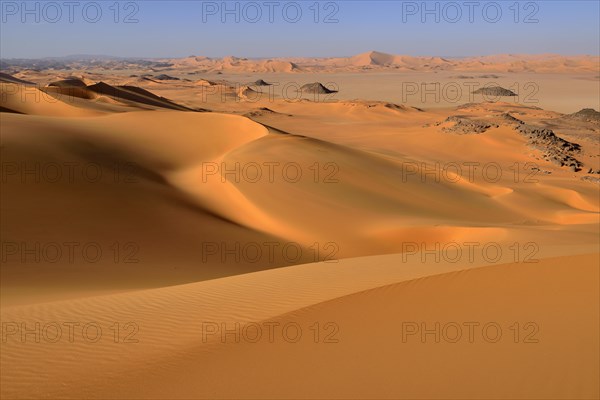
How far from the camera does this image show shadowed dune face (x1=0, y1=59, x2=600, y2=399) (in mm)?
3750

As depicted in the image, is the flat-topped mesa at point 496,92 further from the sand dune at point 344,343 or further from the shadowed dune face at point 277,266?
A: the sand dune at point 344,343

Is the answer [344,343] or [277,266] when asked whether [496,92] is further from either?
[344,343]

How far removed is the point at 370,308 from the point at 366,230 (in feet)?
21.7

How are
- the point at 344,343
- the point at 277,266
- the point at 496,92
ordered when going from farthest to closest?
the point at 496,92, the point at 277,266, the point at 344,343

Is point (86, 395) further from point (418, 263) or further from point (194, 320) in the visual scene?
point (418, 263)

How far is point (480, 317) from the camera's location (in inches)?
185

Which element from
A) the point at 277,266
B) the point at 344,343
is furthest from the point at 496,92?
the point at 344,343

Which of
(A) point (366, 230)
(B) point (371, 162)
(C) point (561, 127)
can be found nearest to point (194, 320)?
(A) point (366, 230)

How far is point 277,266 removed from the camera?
9.68m

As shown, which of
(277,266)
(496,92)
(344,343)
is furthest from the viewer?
(496,92)

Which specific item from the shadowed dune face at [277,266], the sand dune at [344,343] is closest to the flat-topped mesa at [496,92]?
the shadowed dune face at [277,266]

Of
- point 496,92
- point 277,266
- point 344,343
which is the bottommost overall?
point 277,266

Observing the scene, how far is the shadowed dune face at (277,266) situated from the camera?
3.75 meters

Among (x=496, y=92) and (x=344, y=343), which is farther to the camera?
(x=496, y=92)
